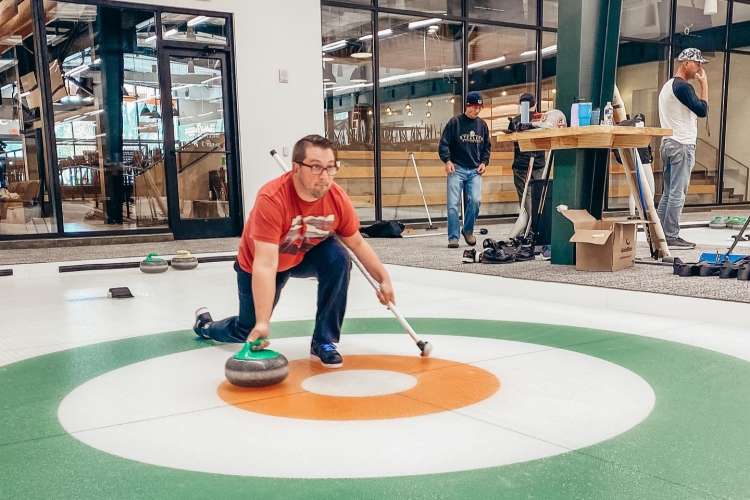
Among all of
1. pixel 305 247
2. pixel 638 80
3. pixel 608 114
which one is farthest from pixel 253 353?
pixel 638 80

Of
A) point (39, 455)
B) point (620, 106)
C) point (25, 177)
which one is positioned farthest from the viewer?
point (25, 177)

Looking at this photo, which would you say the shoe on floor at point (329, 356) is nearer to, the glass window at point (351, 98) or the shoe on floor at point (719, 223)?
the glass window at point (351, 98)

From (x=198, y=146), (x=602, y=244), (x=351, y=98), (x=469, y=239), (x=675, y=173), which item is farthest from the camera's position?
(x=351, y=98)

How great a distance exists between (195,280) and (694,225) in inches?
275

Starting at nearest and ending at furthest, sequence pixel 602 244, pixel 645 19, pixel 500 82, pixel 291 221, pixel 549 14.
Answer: pixel 291 221 → pixel 602 244 → pixel 500 82 → pixel 549 14 → pixel 645 19

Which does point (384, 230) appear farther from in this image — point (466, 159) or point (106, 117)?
point (106, 117)

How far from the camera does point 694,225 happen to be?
9.30 m

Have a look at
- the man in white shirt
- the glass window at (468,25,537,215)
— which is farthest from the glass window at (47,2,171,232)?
the man in white shirt

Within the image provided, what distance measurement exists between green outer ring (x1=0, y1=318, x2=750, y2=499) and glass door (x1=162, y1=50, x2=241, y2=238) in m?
6.41

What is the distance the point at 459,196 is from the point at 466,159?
397mm

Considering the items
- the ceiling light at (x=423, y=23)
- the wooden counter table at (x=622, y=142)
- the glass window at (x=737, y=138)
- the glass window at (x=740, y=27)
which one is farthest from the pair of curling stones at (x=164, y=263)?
the glass window at (x=740, y=27)

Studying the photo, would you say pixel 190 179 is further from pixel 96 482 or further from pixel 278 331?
pixel 96 482

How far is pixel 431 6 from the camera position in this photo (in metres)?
10.5

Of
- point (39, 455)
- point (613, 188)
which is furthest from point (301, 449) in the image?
point (613, 188)
